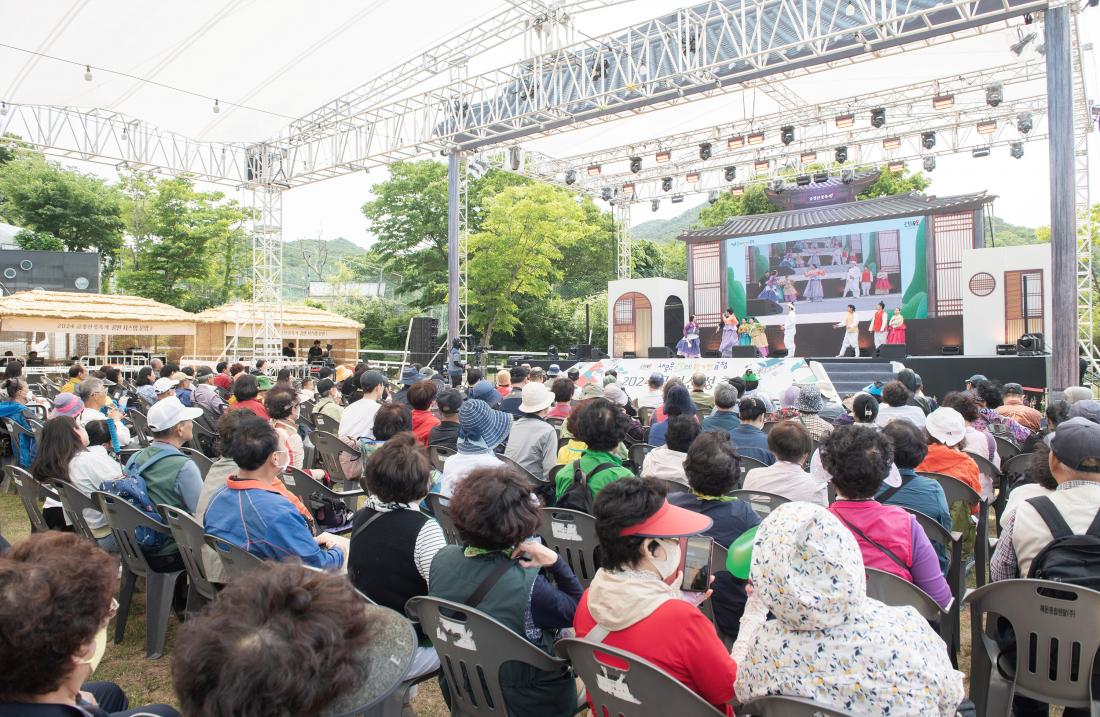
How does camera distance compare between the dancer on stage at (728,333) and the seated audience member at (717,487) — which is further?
the dancer on stage at (728,333)

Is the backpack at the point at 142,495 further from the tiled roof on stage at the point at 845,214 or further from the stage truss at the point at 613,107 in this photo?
the tiled roof on stage at the point at 845,214

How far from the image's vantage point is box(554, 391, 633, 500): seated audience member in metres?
3.12

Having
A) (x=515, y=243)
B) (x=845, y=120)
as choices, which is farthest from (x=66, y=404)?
(x=515, y=243)

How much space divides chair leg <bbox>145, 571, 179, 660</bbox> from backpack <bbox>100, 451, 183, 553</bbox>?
16 cm

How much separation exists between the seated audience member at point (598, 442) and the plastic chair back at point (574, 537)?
24 cm

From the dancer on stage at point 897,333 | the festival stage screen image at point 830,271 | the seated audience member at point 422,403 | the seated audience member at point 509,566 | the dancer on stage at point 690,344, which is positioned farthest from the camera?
the dancer on stage at point 690,344

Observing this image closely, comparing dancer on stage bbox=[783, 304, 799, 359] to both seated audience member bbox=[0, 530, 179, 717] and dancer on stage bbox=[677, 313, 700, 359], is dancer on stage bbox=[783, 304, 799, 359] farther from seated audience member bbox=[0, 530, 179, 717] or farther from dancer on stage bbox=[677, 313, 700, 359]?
seated audience member bbox=[0, 530, 179, 717]

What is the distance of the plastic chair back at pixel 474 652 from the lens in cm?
175

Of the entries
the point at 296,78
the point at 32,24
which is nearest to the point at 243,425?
the point at 32,24

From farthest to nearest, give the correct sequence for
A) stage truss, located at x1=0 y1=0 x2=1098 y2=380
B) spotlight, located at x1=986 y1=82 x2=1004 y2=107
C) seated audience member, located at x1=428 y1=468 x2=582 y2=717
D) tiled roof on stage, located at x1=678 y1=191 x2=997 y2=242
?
1. tiled roof on stage, located at x1=678 y1=191 x2=997 y2=242
2. spotlight, located at x1=986 y1=82 x2=1004 y2=107
3. stage truss, located at x1=0 y1=0 x2=1098 y2=380
4. seated audience member, located at x1=428 y1=468 x2=582 y2=717

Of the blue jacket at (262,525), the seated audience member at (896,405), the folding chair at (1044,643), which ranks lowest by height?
the folding chair at (1044,643)

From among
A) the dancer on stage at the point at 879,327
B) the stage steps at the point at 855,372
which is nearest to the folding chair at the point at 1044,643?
the stage steps at the point at 855,372

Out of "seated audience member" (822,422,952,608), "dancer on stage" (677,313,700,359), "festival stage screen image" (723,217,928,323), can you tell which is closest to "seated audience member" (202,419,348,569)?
"seated audience member" (822,422,952,608)

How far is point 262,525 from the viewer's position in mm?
2561
